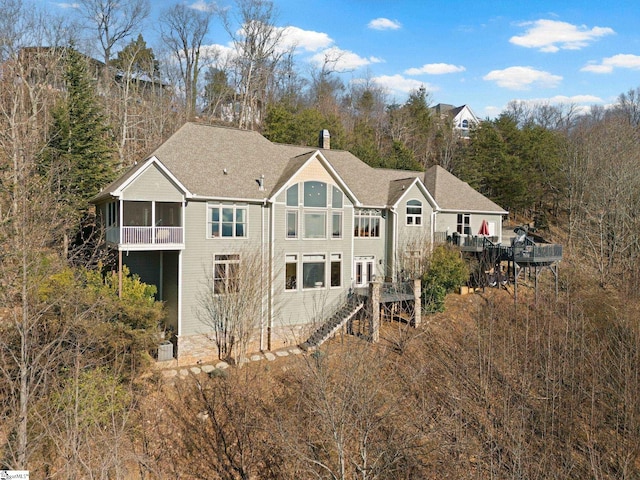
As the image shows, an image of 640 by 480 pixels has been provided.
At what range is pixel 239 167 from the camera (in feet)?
69.3

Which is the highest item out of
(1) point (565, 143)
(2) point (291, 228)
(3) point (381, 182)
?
(1) point (565, 143)

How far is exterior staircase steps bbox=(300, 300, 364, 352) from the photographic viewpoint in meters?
20.3

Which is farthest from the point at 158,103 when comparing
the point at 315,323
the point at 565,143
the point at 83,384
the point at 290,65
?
the point at 565,143

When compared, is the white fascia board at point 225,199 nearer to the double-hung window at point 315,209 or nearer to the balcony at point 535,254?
the double-hung window at point 315,209

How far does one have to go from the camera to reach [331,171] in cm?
2141

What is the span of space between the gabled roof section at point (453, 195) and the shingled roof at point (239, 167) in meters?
4.18

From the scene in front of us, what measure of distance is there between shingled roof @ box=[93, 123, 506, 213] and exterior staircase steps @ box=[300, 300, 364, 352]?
19.7 ft

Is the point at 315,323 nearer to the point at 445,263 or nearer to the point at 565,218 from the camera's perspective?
the point at 445,263

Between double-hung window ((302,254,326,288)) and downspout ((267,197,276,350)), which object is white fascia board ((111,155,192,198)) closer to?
downspout ((267,197,276,350))

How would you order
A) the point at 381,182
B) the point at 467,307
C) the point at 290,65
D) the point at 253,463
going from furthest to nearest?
the point at 290,65 → the point at 381,182 → the point at 467,307 → the point at 253,463

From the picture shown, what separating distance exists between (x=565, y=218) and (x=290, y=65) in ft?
120

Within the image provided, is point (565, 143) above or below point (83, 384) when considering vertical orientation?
above

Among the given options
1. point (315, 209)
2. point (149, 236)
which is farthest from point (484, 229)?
point (149, 236)

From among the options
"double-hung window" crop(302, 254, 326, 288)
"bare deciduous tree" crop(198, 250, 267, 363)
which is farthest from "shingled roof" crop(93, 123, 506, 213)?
"double-hung window" crop(302, 254, 326, 288)
